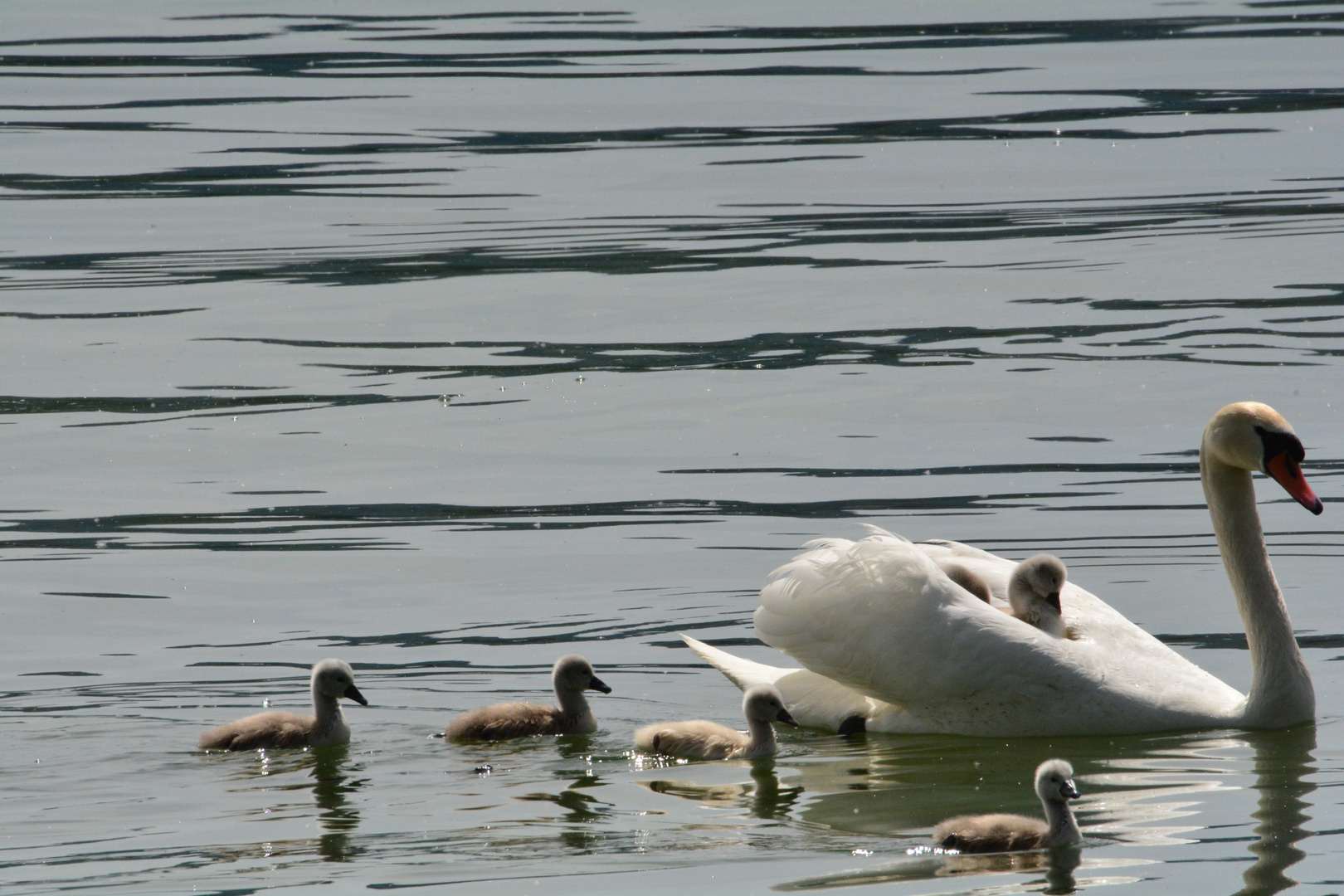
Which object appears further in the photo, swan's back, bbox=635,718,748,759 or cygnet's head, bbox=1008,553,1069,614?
cygnet's head, bbox=1008,553,1069,614

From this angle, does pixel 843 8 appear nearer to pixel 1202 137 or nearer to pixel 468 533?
pixel 1202 137

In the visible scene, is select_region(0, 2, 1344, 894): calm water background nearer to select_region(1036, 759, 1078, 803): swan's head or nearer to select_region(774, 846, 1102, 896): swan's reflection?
select_region(774, 846, 1102, 896): swan's reflection

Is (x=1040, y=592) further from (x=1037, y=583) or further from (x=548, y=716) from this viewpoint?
(x=548, y=716)

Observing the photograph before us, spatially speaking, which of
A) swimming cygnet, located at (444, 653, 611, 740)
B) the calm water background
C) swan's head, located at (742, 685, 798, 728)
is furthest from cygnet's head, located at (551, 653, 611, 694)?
swan's head, located at (742, 685, 798, 728)

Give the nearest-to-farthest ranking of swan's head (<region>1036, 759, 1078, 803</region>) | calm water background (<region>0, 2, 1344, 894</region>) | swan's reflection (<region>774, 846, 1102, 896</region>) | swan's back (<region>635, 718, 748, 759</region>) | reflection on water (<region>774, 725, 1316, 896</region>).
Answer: swan's reflection (<region>774, 846, 1102, 896</region>) → reflection on water (<region>774, 725, 1316, 896</region>) → swan's head (<region>1036, 759, 1078, 803</region>) → calm water background (<region>0, 2, 1344, 894</region>) → swan's back (<region>635, 718, 748, 759</region>)

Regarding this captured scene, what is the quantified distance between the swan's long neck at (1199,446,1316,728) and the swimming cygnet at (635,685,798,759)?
1.85 meters

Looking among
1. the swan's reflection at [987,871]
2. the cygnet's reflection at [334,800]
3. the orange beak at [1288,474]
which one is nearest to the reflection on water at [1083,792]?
the swan's reflection at [987,871]

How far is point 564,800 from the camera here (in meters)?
7.66

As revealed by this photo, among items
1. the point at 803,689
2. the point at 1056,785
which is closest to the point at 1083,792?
the point at 1056,785

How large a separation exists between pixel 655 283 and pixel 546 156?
706 cm

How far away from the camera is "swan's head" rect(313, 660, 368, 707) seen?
8.41 metres

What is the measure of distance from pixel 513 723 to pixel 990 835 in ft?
7.98

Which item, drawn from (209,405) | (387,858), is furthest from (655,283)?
(387,858)

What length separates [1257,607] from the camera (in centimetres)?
868
